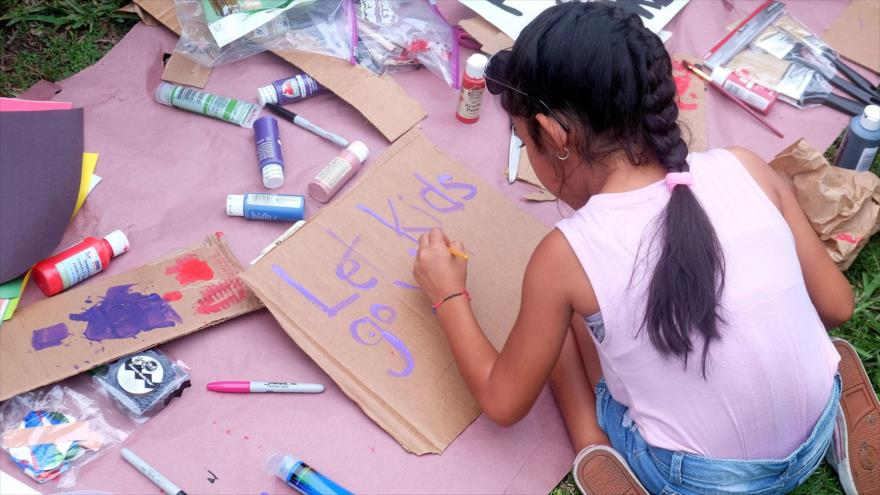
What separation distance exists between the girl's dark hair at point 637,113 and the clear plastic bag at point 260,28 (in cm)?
102

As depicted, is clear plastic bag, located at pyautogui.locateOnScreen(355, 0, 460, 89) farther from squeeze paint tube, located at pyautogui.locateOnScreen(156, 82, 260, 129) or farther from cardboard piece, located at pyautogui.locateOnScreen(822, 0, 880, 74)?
cardboard piece, located at pyautogui.locateOnScreen(822, 0, 880, 74)

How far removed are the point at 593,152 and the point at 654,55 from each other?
0.18m


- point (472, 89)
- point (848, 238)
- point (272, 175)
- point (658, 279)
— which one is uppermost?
point (658, 279)

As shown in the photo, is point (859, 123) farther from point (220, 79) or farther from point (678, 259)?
point (220, 79)

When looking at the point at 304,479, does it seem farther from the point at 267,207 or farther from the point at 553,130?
the point at 553,130

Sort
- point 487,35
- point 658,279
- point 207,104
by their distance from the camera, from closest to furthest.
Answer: point 658,279 < point 207,104 < point 487,35

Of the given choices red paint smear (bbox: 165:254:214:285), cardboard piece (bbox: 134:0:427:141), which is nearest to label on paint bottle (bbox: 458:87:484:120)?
cardboard piece (bbox: 134:0:427:141)

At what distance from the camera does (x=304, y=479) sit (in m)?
1.50

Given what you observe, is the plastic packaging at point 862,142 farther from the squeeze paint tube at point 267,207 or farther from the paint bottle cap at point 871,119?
the squeeze paint tube at point 267,207

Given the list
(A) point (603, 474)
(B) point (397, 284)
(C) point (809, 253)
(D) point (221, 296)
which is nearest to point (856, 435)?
(C) point (809, 253)

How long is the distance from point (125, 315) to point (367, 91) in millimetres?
886

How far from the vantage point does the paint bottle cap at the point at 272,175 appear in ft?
6.38

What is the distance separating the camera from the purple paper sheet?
64.9 inches

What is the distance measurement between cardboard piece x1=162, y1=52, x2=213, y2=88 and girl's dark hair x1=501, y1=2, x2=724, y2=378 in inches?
45.0
